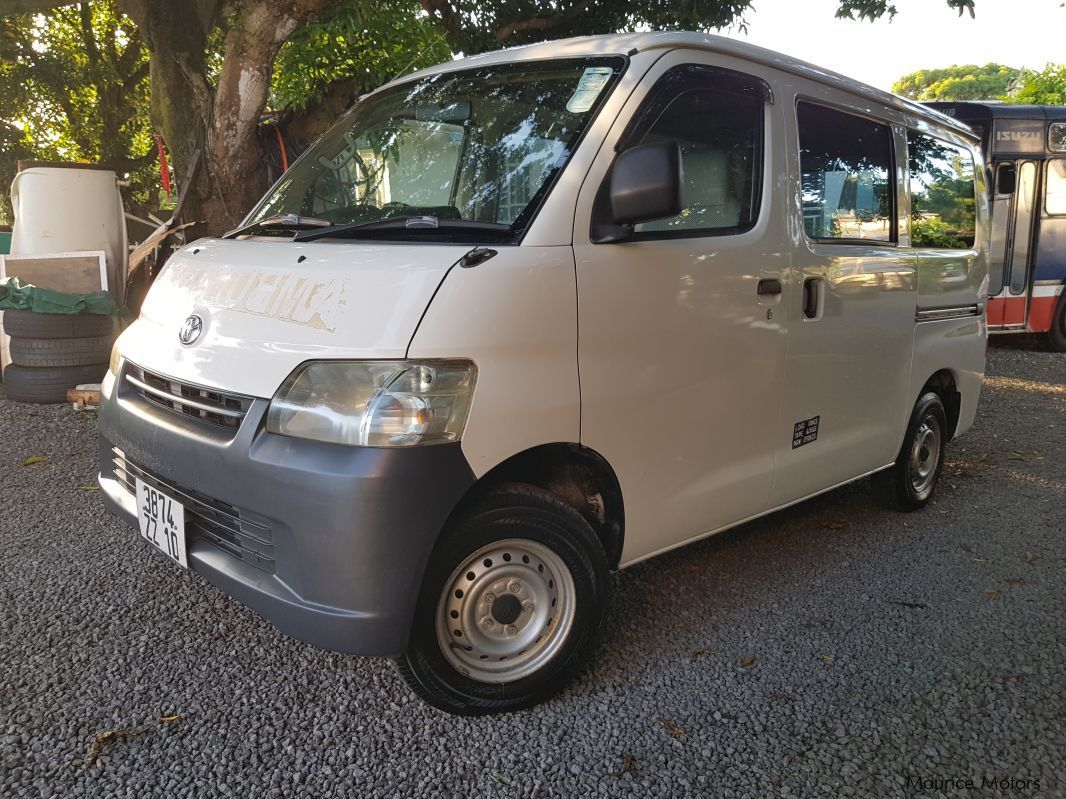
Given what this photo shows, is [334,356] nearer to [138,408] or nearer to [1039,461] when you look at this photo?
[138,408]

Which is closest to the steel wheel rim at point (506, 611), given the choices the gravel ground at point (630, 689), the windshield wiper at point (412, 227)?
the gravel ground at point (630, 689)

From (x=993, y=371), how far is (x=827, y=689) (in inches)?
323

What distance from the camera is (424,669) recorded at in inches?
92.7

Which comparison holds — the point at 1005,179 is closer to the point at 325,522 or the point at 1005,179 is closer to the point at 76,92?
the point at 325,522

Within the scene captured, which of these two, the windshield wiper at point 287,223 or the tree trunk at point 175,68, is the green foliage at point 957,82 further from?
the windshield wiper at point 287,223

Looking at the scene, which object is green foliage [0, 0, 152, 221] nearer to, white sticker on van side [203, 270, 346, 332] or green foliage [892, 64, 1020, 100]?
white sticker on van side [203, 270, 346, 332]

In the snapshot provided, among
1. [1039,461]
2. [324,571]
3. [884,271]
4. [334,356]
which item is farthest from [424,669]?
[1039,461]

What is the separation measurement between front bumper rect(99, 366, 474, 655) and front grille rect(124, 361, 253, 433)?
0.04 meters

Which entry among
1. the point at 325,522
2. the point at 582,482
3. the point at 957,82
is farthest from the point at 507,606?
the point at 957,82

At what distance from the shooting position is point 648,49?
2.68 meters

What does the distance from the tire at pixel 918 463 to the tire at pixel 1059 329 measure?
8.12 metres

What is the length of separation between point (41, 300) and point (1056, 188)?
38.7 ft

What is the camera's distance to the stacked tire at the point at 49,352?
6105 millimetres

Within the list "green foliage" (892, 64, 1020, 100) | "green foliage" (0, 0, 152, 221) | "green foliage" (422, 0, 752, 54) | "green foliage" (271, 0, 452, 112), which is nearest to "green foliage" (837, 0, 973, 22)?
"green foliage" (422, 0, 752, 54)
